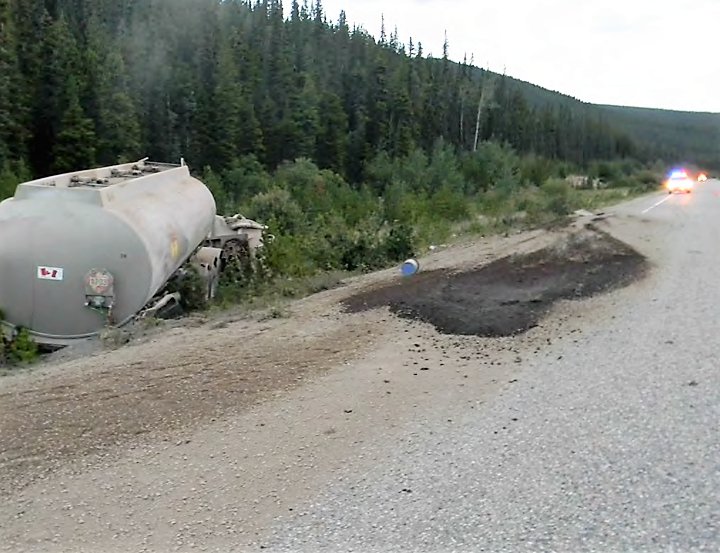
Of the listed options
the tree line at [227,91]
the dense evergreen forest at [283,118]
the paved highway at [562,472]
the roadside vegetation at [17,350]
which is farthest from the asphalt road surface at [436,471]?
the tree line at [227,91]

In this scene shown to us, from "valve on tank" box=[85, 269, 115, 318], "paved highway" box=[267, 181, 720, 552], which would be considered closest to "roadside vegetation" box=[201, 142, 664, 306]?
"valve on tank" box=[85, 269, 115, 318]

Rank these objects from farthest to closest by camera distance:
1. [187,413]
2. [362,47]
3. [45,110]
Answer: [362,47]
[45,110]
[187,413]

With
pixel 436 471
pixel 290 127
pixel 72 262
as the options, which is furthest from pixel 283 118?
pixel 436 471

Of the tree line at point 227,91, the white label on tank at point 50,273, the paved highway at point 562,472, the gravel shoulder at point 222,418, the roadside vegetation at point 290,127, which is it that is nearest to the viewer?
the paved highway at point 562,472

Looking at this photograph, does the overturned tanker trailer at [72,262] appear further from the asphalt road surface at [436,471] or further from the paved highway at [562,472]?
the paved highway at [562,472]

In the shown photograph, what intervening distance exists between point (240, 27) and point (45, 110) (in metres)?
40.4

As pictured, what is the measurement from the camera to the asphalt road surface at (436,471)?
412 centimetres

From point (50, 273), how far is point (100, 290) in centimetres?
60

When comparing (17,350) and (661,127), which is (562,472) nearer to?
(17,350)

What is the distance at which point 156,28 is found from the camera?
64.9 meters

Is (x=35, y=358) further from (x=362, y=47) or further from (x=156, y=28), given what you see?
(x=362, y=47)

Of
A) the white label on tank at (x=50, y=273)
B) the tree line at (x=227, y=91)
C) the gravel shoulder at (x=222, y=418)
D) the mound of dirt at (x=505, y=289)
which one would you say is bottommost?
the gravel shoulder at (x=222, y=418)

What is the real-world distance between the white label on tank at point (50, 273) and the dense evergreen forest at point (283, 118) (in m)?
5.83

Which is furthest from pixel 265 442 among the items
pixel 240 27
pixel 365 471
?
pixel 240 27
